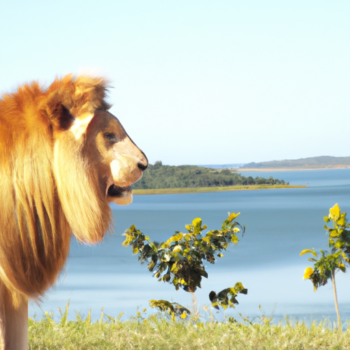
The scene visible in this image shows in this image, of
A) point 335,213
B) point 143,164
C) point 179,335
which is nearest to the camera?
point 143,164

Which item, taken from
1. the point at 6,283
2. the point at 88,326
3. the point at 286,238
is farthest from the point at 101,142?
the point at 286,238

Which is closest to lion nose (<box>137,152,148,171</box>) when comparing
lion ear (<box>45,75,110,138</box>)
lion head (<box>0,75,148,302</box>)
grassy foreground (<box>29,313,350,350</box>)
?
lion head (<box>0,75,148,302</box>)

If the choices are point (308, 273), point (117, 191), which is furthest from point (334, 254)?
point (117, 191)

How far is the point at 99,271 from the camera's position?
63.5 ft

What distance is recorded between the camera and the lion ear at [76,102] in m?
1.90

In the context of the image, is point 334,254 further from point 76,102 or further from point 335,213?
point 76,102

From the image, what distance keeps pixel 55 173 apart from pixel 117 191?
0.75 ft

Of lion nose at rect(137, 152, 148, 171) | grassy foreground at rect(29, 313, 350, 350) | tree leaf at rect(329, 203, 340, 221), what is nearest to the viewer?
lion nose at rect(137, 152, 148, 171)

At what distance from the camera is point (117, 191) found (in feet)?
6.33

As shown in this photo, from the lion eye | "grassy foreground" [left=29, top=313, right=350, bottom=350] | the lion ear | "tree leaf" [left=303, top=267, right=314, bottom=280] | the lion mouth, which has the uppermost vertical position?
the lion ear

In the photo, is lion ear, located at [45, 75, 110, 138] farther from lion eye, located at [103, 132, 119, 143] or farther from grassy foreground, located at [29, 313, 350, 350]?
grassy foreground, located at [29, 313, 350, 350]

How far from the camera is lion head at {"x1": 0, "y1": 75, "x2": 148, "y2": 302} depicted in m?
1.89

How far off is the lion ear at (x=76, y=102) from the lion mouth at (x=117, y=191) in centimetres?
22

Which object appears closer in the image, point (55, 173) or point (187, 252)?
point (55, 173)
